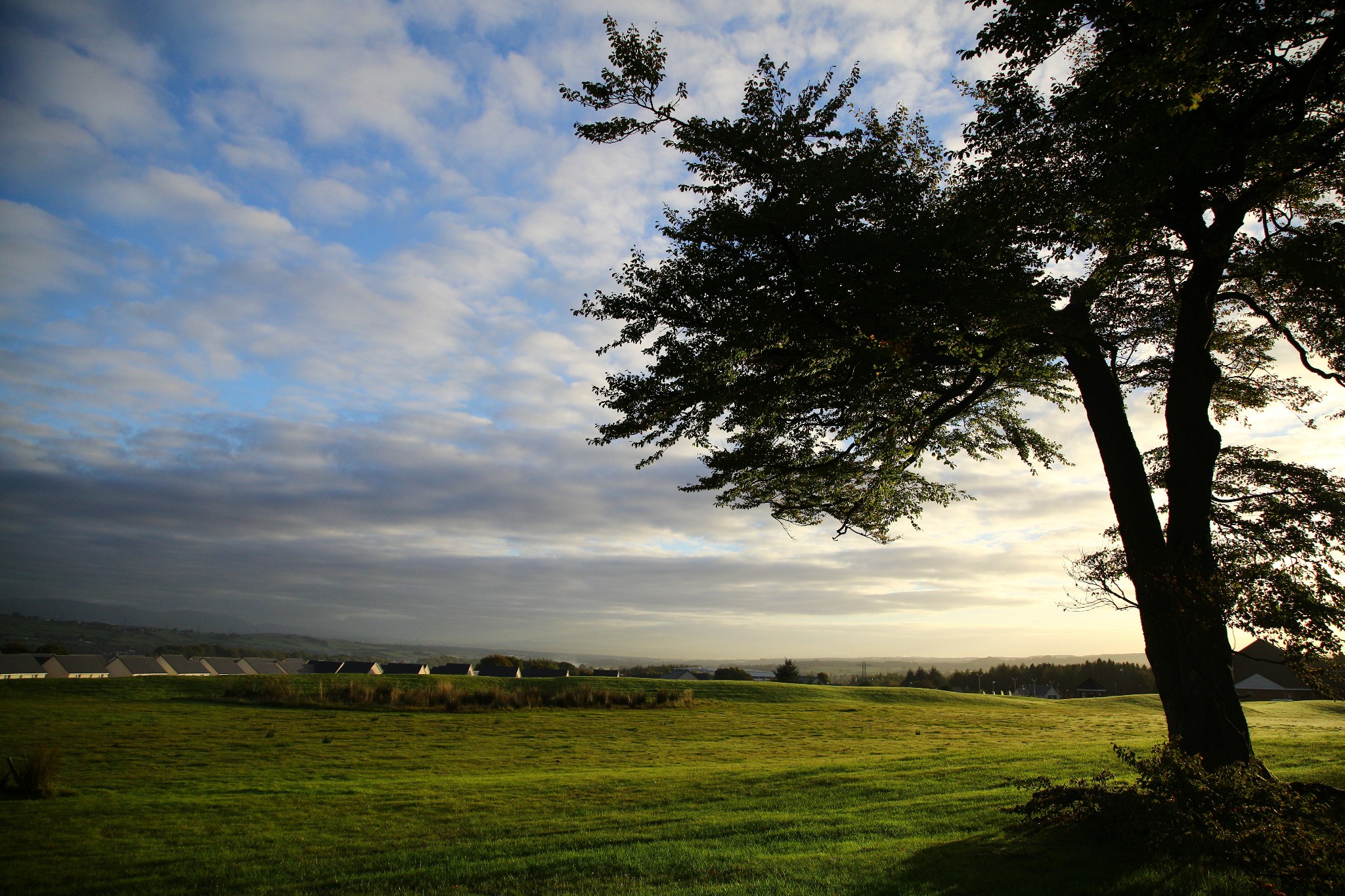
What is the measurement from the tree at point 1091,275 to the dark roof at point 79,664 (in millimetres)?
82964

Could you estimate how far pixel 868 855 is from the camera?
8.38m

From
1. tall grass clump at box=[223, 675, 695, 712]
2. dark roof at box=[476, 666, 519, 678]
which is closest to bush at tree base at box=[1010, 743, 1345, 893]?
tall grass clump at box=[223, 675, 695, 712]

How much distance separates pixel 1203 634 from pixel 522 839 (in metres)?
10.3

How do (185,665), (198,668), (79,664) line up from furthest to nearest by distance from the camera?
(185,665), (198,668), (79,664)

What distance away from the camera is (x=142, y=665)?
80438mm

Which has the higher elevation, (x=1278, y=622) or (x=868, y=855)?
(x=1278, y=622)

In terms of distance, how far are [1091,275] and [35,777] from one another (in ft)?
78.3

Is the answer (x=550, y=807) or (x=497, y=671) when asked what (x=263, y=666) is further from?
(x=550, y=807)

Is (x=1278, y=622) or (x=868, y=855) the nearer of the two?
(x=1278, y=622)

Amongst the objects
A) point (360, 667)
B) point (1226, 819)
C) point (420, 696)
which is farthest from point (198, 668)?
point (1226, 819)

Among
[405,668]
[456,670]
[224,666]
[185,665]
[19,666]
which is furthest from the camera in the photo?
[224,666]

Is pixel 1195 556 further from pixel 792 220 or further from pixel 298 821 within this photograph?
pixel 298 821

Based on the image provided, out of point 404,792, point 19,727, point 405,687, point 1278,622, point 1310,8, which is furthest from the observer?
point 405,687

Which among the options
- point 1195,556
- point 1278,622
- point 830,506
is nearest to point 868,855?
point 1278,622
